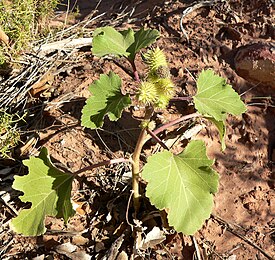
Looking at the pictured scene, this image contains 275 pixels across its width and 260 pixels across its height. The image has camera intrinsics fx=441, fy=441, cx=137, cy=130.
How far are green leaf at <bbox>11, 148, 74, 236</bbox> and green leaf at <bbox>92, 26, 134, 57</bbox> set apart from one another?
0.61m

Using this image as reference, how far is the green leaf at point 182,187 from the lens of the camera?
1.93 meters

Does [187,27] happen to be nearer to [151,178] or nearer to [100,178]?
[100,178]

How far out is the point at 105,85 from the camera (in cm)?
217

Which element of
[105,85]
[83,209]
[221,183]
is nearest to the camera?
[105,85]

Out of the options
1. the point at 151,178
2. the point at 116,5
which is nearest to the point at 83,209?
the point at 151,178

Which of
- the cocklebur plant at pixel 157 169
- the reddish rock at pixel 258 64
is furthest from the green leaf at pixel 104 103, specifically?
the reddish rock at pixel 258 64

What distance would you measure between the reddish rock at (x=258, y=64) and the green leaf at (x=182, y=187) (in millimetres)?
1380

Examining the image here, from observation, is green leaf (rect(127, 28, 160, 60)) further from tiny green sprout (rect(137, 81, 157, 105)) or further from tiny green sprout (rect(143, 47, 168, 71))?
tiny green sprout (rect(137, 81, 157, 105))

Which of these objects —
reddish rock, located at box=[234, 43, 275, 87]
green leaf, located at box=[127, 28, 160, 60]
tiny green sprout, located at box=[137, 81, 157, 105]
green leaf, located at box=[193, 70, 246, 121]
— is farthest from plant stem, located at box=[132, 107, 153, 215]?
reddish rock, located at box=[234, 43, 275, 87]

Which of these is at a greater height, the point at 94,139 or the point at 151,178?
the point at 151,178

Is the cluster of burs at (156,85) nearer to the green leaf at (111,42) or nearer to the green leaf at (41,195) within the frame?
the green leaf at (111,42)

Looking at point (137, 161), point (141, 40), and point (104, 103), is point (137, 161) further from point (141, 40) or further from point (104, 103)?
point (141, 40)

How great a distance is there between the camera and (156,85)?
2049mm

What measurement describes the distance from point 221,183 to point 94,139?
33.3 inches
